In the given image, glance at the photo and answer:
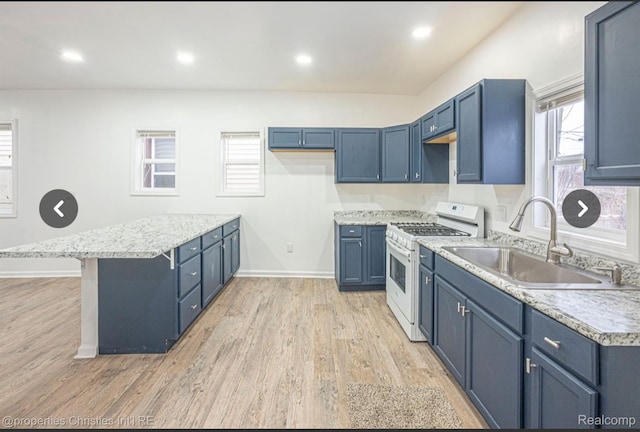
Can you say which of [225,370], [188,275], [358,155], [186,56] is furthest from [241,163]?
[186,56]

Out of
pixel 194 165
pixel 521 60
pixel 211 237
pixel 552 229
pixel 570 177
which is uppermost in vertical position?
pixel 521 60

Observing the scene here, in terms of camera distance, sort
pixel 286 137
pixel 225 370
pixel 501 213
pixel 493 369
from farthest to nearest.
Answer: pixel 286 137
pixel 501 213
pixel 225 370
pixel 493 369

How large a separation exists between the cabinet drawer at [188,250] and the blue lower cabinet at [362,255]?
1709 millimetres

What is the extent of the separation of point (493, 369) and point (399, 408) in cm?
60

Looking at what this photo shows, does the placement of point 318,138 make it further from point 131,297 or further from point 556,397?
point 556,397

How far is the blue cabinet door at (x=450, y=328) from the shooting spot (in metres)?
1.89

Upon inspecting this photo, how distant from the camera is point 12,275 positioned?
445 centimetres

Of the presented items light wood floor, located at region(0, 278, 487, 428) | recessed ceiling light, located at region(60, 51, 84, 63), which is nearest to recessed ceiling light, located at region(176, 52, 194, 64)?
light wood floor, located at region(0, 278, 487, 428)

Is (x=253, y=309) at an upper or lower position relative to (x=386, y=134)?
lower

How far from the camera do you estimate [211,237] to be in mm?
3283

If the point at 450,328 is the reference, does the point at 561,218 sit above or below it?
above

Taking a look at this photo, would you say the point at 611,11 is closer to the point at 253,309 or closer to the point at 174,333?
the point at 174,333

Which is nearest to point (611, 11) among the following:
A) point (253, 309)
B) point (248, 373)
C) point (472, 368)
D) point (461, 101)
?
point (461, 101)

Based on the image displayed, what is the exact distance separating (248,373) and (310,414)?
598 millimetres
